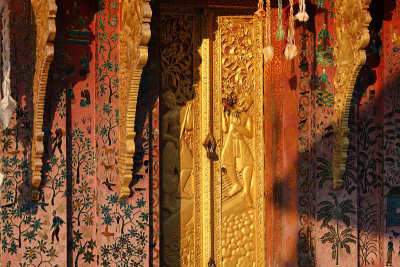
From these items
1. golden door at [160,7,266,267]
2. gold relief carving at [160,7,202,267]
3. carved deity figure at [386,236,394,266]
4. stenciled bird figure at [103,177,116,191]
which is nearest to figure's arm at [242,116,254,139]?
golden door at [160,7,266,267]

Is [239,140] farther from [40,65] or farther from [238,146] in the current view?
[40,65]

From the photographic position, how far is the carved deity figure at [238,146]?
560 centimetres

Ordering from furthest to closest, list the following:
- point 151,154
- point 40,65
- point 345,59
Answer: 1. point 345,59
2. point 151,154
3. point 40,65

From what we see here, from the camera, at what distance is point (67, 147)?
195 inches

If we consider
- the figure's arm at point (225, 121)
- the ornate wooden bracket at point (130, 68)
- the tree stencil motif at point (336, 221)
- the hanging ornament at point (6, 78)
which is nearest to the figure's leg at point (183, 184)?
the figure's arm at point (225, 121)

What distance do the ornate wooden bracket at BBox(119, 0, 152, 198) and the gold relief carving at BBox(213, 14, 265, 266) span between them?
0.85 m

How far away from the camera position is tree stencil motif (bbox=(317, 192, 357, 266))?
551 centimetres

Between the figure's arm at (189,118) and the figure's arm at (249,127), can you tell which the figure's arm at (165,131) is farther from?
the figure's arm at (249,127)

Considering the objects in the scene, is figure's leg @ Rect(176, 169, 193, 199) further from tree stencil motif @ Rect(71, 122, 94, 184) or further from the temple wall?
tree stencil motif @ Rect(71, 122, 94, 184)

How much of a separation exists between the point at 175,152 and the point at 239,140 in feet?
1.76

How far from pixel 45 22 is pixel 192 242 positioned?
6.58 feet

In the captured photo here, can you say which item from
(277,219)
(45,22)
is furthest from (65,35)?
(277,219)

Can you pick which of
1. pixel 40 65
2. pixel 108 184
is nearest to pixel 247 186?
pixel 108 184

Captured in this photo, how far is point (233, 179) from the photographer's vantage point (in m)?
5.61
